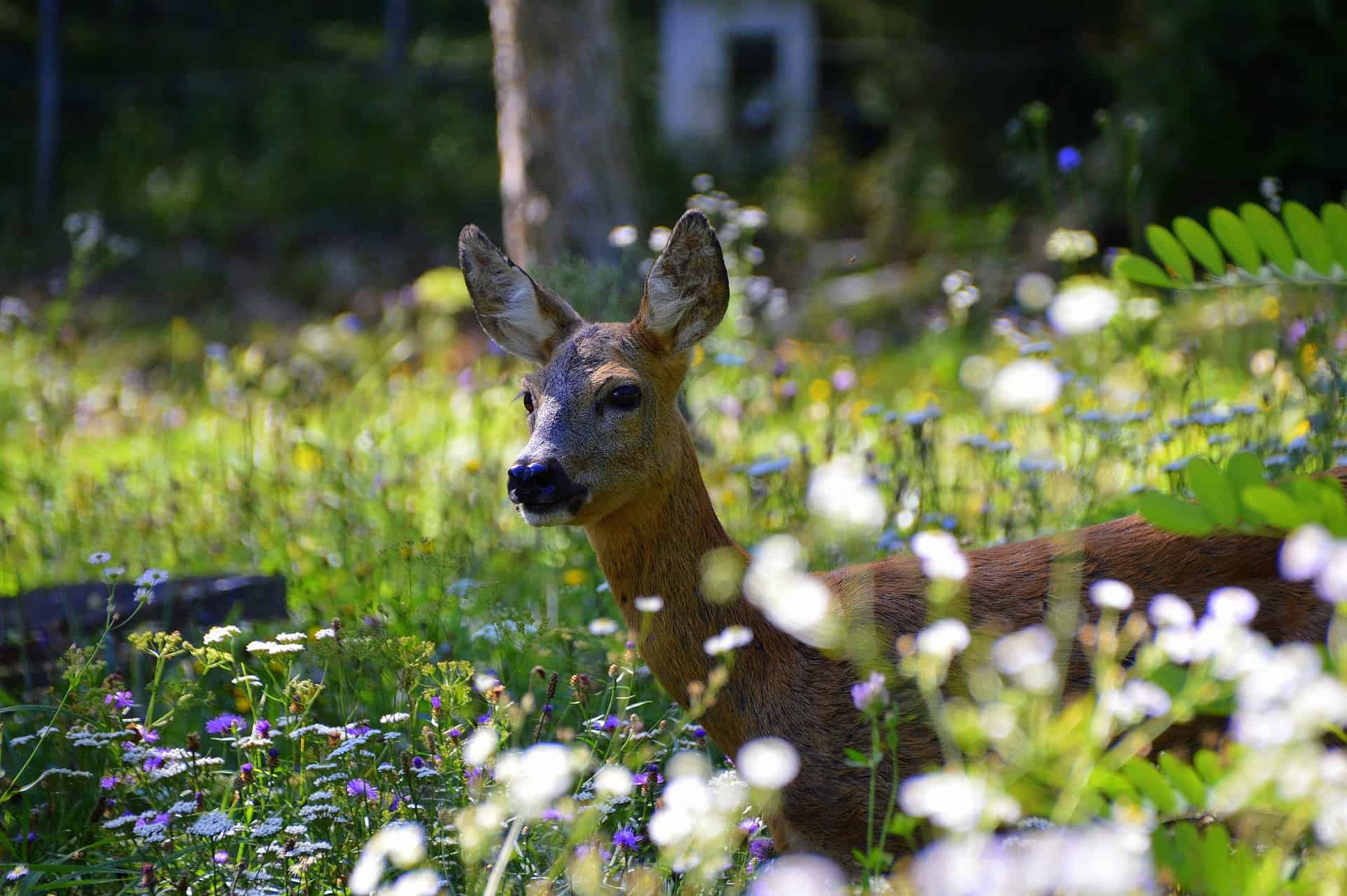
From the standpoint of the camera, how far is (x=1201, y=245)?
106 inches

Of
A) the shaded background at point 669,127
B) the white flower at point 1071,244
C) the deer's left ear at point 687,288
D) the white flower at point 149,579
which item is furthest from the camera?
the shaded background at point 669,127

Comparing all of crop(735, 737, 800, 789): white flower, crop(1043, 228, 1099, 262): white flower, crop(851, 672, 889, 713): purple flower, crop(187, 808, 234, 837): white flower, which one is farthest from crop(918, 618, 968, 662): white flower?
crop(1043, 228, 1099, 262): white flower

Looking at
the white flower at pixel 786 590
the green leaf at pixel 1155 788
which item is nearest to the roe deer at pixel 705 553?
the white flower at pixel 786 590

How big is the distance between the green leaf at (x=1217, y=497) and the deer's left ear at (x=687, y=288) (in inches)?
47.9

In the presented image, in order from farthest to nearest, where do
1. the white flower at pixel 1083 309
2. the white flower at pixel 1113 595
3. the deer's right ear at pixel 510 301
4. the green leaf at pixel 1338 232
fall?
the deer's right ear at pixel 510 301, the green leaf at pixel 1338 232, the white flower at pixel 1083 309, the white flower at pixel 1113 595

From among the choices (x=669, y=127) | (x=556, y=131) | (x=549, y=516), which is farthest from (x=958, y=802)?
(x=669, y=127)

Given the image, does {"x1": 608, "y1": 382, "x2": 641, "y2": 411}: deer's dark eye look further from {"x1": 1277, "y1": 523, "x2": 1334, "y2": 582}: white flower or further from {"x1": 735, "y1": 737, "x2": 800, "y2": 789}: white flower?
{"x1": 1277, "y1": 523, "x2": 1334, "y2": 582}: white flower

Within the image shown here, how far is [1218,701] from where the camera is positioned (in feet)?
6.64

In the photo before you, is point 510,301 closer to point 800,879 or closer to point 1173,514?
point 1173,514

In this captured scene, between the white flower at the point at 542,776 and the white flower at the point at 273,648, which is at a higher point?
the white flower at the point at 542,776

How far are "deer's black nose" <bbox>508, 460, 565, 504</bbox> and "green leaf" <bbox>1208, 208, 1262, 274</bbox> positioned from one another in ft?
4.49

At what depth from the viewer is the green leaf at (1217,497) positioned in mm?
2117

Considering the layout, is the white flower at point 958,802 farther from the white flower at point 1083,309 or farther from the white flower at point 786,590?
the white flower at point 1083,309

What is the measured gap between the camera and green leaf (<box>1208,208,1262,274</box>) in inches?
103
